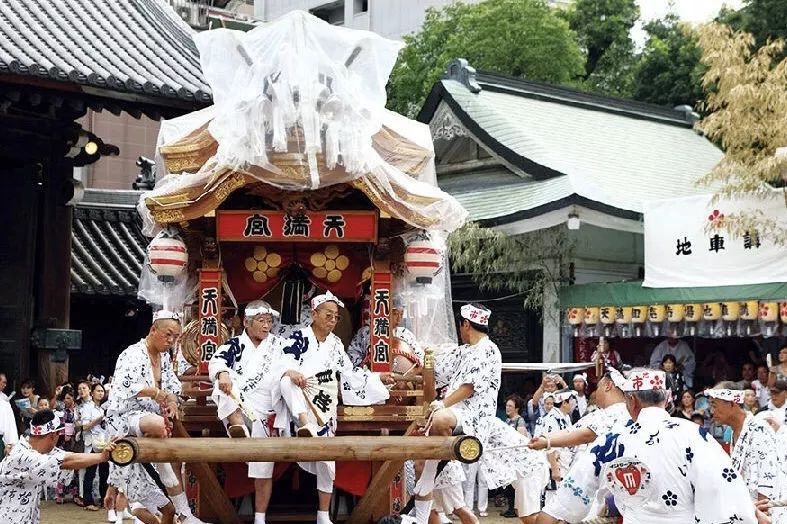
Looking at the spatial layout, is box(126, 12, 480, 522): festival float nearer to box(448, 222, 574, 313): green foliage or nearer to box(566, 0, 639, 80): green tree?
box(448, 222, 574, 313): green foliage

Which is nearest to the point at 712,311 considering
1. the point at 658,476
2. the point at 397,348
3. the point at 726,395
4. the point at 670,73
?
the point at 397,348

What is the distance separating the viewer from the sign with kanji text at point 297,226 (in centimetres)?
991

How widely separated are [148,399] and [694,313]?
9.34 metres

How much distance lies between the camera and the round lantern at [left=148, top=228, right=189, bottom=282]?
9.93m

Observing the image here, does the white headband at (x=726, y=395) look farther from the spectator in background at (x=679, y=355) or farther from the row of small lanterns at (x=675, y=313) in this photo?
the spectator in background at (x=679, y=355)

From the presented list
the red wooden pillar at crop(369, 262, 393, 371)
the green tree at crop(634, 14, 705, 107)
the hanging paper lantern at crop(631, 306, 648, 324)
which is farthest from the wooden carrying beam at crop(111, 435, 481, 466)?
the green tree at crop(634, 14, 705, 107)

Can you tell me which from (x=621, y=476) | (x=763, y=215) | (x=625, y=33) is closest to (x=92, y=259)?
(x=763, y=215)

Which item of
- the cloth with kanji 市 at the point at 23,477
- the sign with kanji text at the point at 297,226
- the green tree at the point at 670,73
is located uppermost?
the green tree at the point at 670,73

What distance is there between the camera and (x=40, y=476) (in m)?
8.12

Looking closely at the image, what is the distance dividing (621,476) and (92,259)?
15.0 m

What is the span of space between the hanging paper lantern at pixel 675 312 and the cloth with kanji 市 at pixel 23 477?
417 inches

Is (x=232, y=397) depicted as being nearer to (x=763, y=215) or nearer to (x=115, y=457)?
(x=115, y=457)

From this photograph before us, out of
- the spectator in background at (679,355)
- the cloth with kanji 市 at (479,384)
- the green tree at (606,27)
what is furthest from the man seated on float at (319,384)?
the green tree at (606,27)

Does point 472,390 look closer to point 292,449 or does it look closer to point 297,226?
point 297,226
